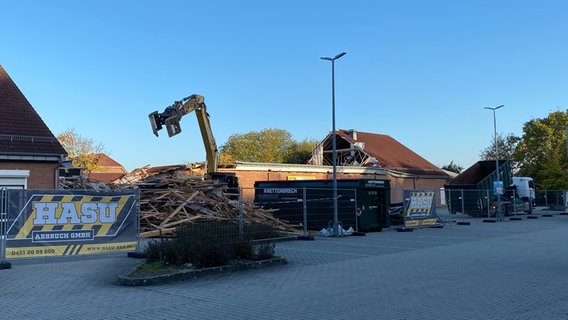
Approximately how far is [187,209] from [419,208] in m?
10.7

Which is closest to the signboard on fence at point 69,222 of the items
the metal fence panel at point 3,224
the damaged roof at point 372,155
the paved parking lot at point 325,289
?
the metal fence panel at point 3,224

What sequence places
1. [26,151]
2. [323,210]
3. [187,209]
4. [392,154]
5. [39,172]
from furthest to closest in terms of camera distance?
1. [392,154]
2. [323,210]
3. [187,209]
4. [39,172]
5. [26,151]

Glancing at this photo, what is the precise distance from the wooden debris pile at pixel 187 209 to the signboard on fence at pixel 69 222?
491cm

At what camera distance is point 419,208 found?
2430cm

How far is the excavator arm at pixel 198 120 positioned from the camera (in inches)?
930

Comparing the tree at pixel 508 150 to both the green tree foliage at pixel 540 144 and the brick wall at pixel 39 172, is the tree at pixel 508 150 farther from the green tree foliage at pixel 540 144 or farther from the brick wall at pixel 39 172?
the brick wall at pixel 39 172

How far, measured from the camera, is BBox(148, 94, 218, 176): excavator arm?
23627 mm

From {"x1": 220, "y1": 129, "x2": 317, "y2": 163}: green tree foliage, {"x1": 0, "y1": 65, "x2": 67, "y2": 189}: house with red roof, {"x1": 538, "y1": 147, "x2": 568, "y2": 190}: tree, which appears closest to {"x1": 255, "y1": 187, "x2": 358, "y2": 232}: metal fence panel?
{"x1": 0, "y1": 65, "x2": 67, "y2": 189}: house with red roof

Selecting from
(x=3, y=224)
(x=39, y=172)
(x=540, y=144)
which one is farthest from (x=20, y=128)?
(x=540, y=144)

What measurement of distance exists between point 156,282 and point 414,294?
4.89 m

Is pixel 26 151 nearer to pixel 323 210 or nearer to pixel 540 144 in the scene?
pixel 323 210

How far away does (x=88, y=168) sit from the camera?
2154 inches

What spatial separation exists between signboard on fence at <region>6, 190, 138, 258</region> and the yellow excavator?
9.75 meters

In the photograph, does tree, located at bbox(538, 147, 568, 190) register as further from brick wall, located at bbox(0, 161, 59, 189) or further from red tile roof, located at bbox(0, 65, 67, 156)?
brick wall, located at bbox(0, 161, 59, 189)
